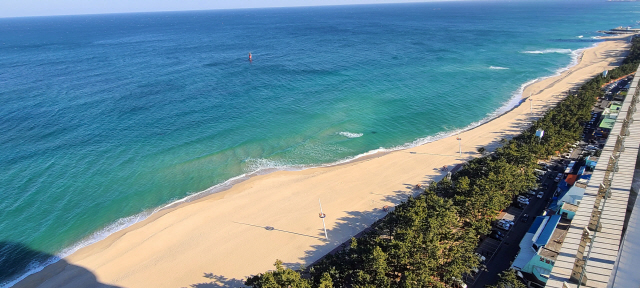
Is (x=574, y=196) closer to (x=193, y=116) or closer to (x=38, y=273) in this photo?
(x=38, y=273)

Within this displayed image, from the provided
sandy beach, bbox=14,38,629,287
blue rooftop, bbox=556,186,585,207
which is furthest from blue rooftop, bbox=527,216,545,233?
sandy beach, bbox=14,38,629,287

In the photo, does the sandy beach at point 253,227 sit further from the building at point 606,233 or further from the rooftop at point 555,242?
Answer: the building at point 606,233

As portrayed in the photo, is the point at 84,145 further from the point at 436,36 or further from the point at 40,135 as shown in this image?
the point at 436,36

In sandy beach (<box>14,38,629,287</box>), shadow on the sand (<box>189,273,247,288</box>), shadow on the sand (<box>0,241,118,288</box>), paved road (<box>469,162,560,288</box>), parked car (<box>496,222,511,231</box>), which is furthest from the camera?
parked car (<box>496,222,511,231</box>)

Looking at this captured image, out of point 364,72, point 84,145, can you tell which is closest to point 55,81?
point 84,145

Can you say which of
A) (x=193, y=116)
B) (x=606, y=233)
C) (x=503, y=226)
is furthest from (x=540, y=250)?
(x=193, y=116)

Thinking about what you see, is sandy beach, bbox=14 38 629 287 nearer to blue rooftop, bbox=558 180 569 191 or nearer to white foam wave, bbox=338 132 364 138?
white foam wave, bbox=338 132 364 138
